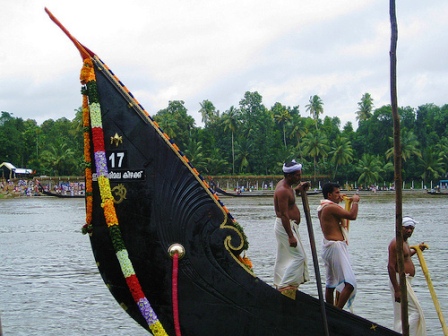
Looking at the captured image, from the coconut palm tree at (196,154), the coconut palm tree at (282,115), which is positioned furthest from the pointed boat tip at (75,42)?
the coconut palm tree at (282,115)

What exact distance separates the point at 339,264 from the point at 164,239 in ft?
6.32

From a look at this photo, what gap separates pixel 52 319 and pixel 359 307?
4.48 m

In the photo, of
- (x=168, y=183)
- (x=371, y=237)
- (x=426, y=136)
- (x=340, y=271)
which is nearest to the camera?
(x=168, y=183)

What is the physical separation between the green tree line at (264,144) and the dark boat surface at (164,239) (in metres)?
64.8

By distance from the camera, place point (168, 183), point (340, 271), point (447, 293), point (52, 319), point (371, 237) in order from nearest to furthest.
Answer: point (168, 183) → point (340, 271) → point (52, 319) → point (447, 293) → point (371, 237)

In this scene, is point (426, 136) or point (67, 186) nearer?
point (67, 186)

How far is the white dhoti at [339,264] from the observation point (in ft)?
22.2

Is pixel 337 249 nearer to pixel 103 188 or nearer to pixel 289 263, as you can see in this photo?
pixel 289 263

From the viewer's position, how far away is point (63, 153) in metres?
72.9

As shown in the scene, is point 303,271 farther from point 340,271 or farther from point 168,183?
point 168,183

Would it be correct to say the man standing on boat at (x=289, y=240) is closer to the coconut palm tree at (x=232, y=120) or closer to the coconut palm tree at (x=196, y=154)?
the coconut palm tree at (x=196, y=154)

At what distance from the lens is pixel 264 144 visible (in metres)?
76.2

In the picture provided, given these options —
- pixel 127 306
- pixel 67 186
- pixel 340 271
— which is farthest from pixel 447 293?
pixel 67 186

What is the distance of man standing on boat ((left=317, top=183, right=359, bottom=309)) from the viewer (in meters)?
6.73
